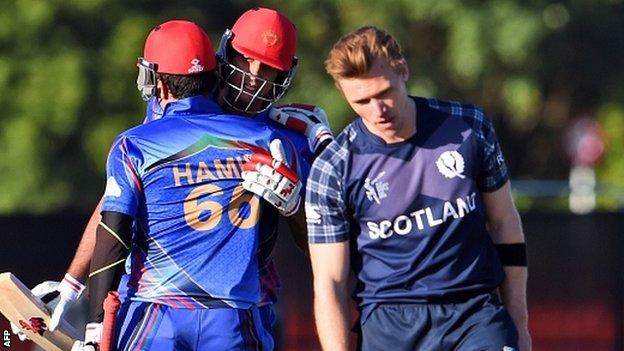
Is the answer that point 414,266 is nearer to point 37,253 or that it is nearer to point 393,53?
point 393,53

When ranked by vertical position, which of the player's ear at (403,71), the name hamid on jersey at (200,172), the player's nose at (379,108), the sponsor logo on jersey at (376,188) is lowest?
the sponsor logo on jersey at (376,188)

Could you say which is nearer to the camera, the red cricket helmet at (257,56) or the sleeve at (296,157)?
the sleeve at (296,157)

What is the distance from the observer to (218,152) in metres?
5.85

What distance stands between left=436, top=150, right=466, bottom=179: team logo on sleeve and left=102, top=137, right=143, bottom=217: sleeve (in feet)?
3.73

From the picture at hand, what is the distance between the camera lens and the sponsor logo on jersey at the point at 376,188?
5.55 meters

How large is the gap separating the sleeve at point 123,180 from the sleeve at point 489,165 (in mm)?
1278

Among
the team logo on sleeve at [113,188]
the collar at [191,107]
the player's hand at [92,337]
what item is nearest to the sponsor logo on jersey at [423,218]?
the collar at [191,107]

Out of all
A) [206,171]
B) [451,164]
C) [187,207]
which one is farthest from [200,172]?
[451,164]

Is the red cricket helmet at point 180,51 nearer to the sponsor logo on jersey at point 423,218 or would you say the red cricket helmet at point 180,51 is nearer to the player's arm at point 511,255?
the sponsor logo on jersey at point 423,218

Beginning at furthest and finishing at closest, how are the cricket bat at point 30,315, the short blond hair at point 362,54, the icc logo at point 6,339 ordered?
the icc logo at point 6,339 < the cricket bat at point 30,315 < the short blond hair at point 362,54

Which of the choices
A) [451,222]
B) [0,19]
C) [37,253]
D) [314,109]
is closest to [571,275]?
[37,253]

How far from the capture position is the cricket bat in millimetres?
6031

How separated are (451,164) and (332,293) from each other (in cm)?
64

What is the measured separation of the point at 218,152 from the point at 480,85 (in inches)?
734
